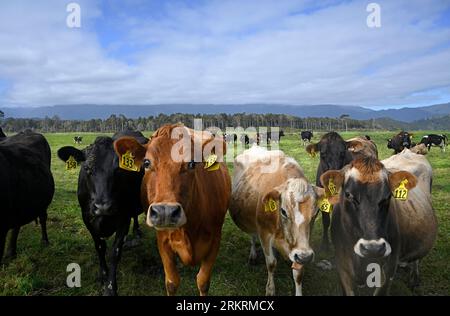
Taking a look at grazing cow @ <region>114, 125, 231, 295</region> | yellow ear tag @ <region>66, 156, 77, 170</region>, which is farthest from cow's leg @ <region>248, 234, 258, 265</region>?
yellow ear tag @ <region>66, 156, 77, 170</region>

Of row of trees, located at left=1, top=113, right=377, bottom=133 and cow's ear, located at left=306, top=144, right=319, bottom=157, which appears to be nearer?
cow's ear, located at left=306, top=144, right=319, bottom=157

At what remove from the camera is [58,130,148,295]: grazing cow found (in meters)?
5.40

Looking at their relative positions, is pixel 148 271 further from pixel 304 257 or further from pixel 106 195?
pixel 304 257

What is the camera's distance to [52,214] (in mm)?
9883

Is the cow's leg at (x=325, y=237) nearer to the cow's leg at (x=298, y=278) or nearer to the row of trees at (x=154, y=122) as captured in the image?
the cow's leg at (x=298, y=278)

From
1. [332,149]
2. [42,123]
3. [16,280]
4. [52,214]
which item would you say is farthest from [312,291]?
[42,123]

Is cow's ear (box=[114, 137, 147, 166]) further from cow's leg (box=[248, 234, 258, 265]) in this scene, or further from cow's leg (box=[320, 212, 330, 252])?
cow's leg (box=[320, 212, 330, 252])

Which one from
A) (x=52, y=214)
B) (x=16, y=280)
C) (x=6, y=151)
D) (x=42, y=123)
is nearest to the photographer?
(x=16, y=280)

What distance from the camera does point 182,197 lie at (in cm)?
405

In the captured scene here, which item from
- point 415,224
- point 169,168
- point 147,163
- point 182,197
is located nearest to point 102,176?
point 147,163

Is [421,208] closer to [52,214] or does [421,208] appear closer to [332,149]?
[332,149]

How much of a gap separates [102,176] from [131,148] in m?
1.18

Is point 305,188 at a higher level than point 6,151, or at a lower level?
lower
